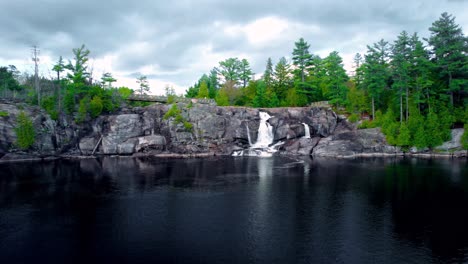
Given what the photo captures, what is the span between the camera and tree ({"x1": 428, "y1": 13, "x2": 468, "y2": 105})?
61188 mm

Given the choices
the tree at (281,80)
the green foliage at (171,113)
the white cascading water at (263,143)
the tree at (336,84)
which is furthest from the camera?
the tree at (281,80)

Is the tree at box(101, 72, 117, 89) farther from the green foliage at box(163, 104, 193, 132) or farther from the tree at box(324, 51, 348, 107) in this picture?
the tree at box(324, 51, 348, 107)

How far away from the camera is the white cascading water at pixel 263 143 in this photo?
68.9 meters

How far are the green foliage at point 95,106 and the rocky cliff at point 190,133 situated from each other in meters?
1.36

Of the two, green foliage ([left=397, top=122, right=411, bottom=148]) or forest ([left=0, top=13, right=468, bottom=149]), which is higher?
forest ([left=0, top=13, right=468, bottom=149])

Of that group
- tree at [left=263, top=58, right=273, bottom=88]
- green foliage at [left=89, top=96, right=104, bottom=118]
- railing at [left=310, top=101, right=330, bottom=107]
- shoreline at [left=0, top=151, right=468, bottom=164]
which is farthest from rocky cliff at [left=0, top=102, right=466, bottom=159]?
tree at [left=263, top=58, right=273, bottom=88]

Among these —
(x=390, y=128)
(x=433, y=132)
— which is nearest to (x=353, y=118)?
(x=390, y=128)

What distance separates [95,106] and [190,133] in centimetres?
2161

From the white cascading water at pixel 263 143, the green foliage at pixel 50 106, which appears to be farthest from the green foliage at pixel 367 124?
the green foliage at pixel 50 106

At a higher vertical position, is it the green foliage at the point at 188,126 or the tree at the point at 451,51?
the tree at the point at 451,51

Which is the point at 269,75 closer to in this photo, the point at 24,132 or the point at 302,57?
the point at 302,57

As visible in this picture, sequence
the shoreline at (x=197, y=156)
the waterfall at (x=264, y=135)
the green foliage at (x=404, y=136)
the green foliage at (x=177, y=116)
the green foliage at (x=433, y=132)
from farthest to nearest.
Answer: the waterfall at (x=264, y=135), the green foliage at (x=177, y=116), the green foliage at (x=404, y=136), the green foliage at (x=433, y=132), the shoreline at (x=197, y=156)

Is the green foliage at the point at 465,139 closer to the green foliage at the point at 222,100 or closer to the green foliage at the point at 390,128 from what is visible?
the green foliage at the point at 390,128

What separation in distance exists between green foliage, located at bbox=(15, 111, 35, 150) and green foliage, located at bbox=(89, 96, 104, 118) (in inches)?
467
